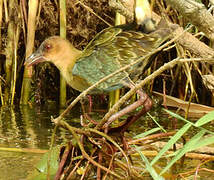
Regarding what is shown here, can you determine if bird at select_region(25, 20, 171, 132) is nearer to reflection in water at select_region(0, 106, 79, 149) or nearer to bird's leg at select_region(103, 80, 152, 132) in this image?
bird's leg at select_region(103, 80, 152, 132)

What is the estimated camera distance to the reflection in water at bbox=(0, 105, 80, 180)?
298 centimetres

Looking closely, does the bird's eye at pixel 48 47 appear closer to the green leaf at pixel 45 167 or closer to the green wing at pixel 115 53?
the green wing at pixel 115 53

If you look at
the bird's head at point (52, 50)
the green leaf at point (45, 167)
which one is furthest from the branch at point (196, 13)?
the bird's head at point (52, 50)

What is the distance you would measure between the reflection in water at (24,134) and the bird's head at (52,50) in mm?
550

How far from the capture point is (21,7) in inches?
207

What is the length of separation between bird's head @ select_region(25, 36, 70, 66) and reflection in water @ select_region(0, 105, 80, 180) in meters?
0.55

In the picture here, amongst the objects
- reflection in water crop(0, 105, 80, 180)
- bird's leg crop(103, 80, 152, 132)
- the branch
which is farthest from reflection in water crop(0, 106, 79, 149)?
the branch

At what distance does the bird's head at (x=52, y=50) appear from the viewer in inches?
138

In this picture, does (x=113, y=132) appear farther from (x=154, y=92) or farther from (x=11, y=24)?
(x=11, y=24)

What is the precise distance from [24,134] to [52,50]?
0.74 metres

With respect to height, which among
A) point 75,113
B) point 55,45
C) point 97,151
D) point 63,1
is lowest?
point 75,113

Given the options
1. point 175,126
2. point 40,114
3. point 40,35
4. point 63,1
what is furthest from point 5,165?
point 40,35

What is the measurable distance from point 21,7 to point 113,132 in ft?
10.5

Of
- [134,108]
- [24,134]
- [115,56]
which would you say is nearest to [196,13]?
[134,108]
